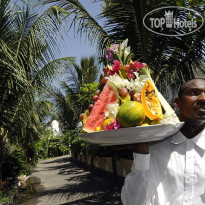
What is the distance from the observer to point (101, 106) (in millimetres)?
1648

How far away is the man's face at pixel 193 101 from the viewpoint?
1324mm

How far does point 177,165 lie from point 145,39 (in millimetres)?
4602

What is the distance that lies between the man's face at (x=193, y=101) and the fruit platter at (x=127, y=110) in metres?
0.06

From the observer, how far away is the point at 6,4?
5074 millimetres

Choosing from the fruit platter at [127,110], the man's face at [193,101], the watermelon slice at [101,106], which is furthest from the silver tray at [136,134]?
the watermelon slice at [101,106]

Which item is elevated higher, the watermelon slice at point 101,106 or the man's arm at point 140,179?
the watermelon slice at point 101,106

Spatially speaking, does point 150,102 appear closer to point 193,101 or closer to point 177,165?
point 193,101

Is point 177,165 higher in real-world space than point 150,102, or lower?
lower

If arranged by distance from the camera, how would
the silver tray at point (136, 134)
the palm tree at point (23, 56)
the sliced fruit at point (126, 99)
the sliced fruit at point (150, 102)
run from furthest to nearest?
the palm tree at point (23, 56)
the sliced fruit at point (126, 99)
the sliced fruit at point (150, 102)
the silver tray at point (136, 134)

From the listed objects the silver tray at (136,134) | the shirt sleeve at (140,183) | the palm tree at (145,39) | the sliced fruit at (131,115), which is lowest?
the shirt sleeve at (140,183)

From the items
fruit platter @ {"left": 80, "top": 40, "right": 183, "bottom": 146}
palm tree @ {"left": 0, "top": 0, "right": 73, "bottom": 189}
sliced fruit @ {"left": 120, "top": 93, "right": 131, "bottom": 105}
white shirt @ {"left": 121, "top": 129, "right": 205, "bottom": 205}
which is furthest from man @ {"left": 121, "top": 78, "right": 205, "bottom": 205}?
palm tree @ {"left": 0, "top": 0, "right": 73, "bottom": 189}

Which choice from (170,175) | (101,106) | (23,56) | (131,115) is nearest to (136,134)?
(131,115)

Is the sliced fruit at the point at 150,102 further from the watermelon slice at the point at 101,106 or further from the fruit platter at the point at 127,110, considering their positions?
the watermelon slice at the point at 101,106

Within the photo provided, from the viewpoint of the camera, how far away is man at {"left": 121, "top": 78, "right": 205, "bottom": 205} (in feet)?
4.35
